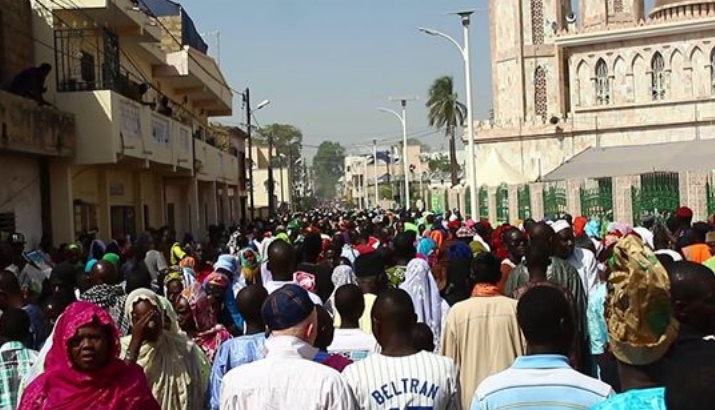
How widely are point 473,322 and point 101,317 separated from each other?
2421 mm

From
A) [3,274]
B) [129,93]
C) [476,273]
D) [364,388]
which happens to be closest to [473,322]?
[476,273]

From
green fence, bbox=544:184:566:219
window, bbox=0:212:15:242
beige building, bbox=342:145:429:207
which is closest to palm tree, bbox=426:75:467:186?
beige building, bbox=342:145:429:207

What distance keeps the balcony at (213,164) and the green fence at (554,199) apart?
34.5 feet

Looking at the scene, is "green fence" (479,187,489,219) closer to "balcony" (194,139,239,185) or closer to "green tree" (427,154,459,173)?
"balcony" (194,139,239,185)

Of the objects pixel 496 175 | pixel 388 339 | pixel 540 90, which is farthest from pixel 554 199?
pixel 540 90

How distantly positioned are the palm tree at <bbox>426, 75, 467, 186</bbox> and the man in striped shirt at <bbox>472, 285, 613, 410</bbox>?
256 feet

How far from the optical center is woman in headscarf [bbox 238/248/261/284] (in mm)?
10805

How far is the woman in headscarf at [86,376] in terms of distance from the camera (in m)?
4.25

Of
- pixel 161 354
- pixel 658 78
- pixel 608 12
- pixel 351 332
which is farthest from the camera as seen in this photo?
pixel 608 12

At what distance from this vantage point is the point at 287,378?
4.12 meters

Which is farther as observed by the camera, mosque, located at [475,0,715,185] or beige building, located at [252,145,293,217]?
beige building, located at [252,145,293,217]

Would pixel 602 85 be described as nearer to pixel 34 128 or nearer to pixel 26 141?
pixel 34 128

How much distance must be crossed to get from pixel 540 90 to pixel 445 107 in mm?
21015

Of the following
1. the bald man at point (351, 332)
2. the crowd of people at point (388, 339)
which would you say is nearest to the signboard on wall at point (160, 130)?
A: the crowd of people at point (388, 339)
